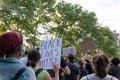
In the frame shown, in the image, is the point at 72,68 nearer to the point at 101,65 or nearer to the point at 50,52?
the point at 50,52

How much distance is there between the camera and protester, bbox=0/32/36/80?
10.7 ft

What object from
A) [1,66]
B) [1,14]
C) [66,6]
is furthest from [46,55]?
[66,6]

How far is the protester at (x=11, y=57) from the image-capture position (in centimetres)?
325

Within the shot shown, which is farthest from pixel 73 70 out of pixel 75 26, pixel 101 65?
pixel 75 26

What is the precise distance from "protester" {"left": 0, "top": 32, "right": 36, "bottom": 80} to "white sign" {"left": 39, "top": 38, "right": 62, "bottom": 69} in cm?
262

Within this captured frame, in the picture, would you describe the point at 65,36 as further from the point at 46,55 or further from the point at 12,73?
the point at 12,73

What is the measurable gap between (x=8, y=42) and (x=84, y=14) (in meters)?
37.1

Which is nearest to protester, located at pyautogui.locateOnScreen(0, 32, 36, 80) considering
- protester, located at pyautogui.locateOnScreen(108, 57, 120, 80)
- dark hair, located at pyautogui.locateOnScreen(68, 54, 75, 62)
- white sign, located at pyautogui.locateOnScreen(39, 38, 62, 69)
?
white sign, located at pyautogui.locateOnScreen(39, 38, 62, 69)

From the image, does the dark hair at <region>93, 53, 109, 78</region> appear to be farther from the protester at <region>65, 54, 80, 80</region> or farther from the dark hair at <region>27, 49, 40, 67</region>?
the protester at <region>65, 54, 80, 80</region>

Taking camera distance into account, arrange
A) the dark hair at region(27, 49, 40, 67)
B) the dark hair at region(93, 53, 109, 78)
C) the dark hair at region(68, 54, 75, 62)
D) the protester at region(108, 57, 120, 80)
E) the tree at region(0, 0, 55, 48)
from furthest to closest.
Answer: the tree at region(0, 0, 55, 48), the dark hair at region(68, 54, 75, 62), the protester at region(108, 57, 120, 80), the dark hair at region(27, 49, 40, 67), the dark hair at region(93, 53, 109, 78)

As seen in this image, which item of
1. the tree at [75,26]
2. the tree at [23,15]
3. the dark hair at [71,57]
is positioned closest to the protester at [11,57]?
the dark hair at [71,57]

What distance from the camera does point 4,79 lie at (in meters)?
3.26

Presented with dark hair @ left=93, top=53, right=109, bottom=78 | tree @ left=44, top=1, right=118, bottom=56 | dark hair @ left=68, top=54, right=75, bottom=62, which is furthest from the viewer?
tree @ left=44, top=1, right=118, bottom=56

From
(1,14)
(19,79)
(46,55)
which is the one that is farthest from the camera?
(1,14)
